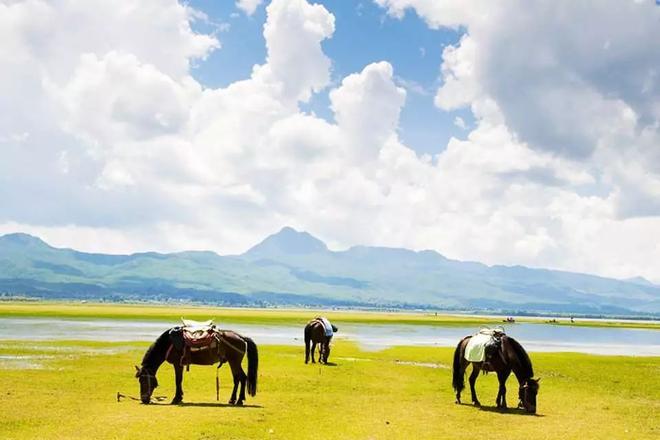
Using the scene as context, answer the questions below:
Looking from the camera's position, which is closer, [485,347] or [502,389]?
[502,389]

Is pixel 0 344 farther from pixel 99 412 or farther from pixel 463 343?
pixel 463 343

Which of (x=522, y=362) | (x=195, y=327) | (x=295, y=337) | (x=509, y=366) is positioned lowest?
(x=295, y=337)

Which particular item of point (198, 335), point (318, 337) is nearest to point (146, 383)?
point (198, 335)

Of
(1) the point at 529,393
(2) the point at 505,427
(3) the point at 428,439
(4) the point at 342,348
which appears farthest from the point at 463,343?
(4) the point at 342,348

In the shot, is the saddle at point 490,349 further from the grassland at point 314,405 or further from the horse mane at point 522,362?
the grassland at point 314,405

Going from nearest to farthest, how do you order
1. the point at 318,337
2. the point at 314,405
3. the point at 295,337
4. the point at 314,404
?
the point at 314,405 < the point at 314,404 < the point at 318,337 < the point at 295,337

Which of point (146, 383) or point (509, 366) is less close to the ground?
point (509, 366)

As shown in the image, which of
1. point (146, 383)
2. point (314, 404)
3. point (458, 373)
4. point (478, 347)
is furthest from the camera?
point (458, 373)

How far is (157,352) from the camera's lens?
23.7 m

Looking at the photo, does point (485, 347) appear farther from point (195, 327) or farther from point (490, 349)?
point (195, 327)

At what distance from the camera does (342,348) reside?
54250 mm

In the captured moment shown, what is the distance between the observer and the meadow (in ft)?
60.1

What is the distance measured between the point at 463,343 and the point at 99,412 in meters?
13.9

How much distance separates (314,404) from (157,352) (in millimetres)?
6238
